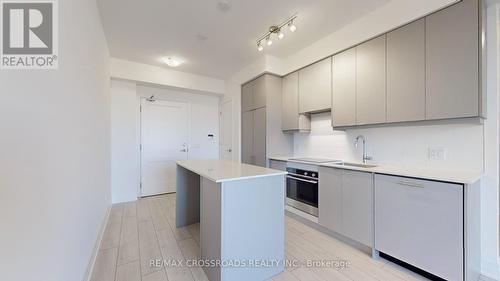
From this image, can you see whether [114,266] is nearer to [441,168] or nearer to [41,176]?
[41,176]

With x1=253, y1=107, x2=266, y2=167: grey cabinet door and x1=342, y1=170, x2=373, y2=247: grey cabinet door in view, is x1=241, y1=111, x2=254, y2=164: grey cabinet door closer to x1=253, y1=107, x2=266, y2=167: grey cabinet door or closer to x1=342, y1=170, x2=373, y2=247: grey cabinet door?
x1=253, y1=107, x2=266, y2=167: grey cabinet door

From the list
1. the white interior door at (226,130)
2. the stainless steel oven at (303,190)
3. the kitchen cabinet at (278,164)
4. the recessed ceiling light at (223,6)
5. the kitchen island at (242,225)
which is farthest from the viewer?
the white interior door at (226,130)

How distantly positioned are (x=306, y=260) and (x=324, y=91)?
2.20 metres

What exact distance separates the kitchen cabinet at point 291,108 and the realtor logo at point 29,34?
116 inches

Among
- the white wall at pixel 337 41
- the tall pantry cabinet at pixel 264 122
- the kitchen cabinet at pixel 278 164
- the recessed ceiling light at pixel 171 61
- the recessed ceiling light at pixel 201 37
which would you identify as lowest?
the kitchen cabinet at pixel 278 164

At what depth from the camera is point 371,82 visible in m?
2.33

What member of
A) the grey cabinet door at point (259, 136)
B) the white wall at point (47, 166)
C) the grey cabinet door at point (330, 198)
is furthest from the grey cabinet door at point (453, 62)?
the white wall at point (47, 166)

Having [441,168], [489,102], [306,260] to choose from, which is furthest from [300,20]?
[306,260]

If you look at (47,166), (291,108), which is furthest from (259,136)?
(47,166)

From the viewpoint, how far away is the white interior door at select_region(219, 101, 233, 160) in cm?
464

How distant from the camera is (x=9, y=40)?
2.68 feet

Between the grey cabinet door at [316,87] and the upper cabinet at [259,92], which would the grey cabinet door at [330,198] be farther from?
the upper cabinet at [259,92]

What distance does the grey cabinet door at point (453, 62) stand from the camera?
5.34 ft

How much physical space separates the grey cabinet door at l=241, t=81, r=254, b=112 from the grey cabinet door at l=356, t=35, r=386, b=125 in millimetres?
1976
